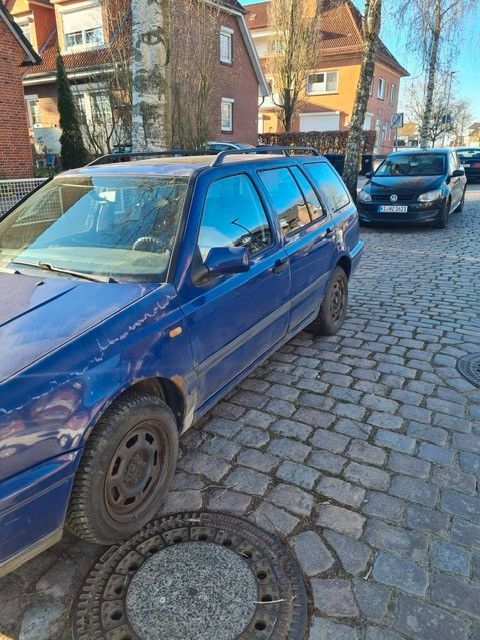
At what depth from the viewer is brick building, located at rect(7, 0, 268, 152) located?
71.9ft

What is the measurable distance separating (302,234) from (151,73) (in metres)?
3.68

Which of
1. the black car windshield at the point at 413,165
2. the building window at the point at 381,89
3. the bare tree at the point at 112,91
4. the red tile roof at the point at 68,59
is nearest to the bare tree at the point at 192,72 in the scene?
the bare tree at the point at 112,91

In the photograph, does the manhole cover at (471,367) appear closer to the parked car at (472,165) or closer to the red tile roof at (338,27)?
the parked car at (472,165)

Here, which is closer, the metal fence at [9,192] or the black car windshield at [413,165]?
the metal fence at [9,192]

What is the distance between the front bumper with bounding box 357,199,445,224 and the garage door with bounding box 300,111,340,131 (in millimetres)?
28866

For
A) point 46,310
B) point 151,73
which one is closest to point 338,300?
point 46,310

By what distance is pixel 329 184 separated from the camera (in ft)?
16.0

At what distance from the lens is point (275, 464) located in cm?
291

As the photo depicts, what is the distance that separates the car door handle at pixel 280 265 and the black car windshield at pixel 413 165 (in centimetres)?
886

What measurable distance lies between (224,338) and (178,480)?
0.87 metres

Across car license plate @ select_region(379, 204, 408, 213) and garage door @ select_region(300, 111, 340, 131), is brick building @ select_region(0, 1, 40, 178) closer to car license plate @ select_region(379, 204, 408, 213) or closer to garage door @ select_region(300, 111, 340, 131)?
car license plate @ select_region(379, 204, 408, 213)

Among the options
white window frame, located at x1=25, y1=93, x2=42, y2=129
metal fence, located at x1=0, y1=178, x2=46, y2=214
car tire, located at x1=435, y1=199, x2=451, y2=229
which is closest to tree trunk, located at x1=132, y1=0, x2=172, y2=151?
metal fence, located at x1=0, y1=178, x2=46, y2=214

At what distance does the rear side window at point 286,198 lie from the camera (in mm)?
3658

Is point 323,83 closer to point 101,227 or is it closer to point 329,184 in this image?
point 329,184
